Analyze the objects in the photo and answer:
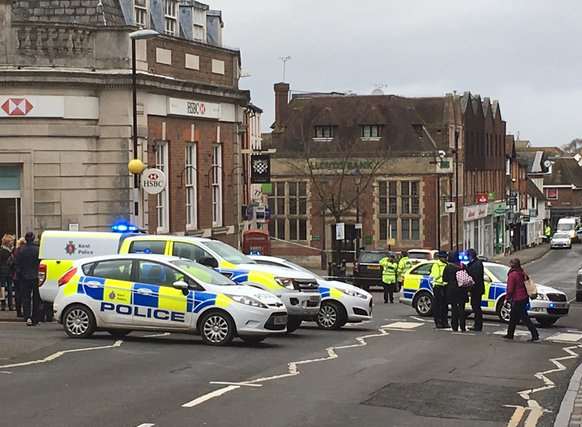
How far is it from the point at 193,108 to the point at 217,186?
3.79 metres

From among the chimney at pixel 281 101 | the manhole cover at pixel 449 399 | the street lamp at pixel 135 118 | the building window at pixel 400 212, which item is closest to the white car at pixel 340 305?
the street lamp at pixel 135 118

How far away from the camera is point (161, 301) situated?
61.2 feet

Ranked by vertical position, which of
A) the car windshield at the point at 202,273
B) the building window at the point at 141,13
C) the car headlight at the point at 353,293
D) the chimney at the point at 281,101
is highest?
the chimney at the point at 281,101

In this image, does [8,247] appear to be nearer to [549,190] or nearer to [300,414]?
[300,414]

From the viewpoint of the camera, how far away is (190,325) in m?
18.5

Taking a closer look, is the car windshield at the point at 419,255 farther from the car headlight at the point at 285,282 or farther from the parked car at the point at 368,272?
the car headlight at the point at 285,282

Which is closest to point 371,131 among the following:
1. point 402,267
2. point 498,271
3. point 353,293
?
point 402,267

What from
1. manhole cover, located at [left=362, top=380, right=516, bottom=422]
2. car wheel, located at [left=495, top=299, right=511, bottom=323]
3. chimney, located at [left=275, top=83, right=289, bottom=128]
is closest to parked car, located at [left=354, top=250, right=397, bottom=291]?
car wheel, located at [left=495, top=299, right=511, bottom=323]

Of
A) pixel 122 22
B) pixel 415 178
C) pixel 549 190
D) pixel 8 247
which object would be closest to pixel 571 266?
pixel 415 178

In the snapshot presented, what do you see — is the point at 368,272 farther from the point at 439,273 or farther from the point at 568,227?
the point at 568,227

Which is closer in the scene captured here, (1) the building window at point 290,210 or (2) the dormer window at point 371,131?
(1) the building window at point 290,210

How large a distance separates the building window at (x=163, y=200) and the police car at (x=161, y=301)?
48.5ft

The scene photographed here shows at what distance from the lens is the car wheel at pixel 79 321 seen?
1919 cm

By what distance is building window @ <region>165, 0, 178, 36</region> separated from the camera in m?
37.2
